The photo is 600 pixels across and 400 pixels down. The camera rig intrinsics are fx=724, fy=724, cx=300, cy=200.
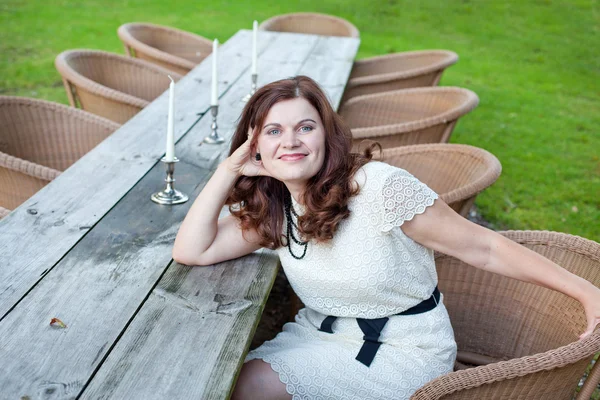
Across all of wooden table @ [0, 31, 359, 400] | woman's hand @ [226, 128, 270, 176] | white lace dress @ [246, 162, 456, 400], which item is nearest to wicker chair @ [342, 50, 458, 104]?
wooden table @ [0, 31, 359, 400]

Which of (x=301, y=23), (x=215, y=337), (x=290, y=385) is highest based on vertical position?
(x=215, y=337)

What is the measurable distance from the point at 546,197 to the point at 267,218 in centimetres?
357

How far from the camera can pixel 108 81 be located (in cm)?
473

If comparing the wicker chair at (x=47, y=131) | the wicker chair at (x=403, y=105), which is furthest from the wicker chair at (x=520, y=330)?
the wicker chair at (x=47, y=131)

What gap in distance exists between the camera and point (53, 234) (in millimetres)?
2109

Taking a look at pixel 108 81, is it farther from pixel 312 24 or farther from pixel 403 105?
pixel 312 24

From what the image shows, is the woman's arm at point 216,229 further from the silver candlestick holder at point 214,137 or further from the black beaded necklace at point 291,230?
the silver candlestick holder at point 214,137

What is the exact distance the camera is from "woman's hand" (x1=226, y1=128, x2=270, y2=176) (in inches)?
83.7

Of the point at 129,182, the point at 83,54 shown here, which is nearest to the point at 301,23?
the point at 83,54

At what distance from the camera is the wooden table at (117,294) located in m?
1.52

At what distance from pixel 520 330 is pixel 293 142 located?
1.00m

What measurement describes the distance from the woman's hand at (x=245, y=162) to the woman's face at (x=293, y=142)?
0.32 ft

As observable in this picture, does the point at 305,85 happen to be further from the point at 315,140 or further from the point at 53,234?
the point at 53,234

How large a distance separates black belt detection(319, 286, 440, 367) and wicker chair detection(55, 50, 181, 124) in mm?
2109
